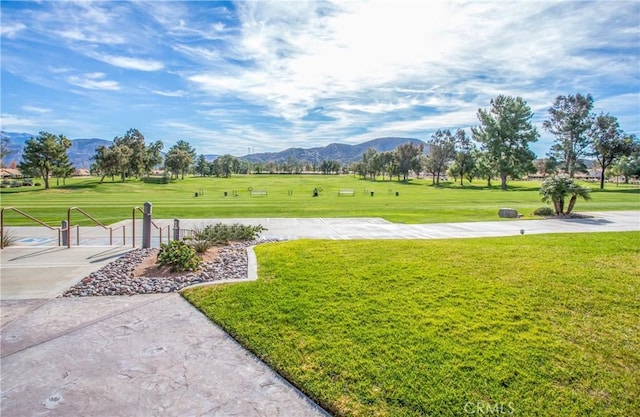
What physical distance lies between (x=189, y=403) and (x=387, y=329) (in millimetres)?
2573

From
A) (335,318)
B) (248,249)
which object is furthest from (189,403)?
(248,249)

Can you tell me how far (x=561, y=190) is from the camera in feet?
62.1

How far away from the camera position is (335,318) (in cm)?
527

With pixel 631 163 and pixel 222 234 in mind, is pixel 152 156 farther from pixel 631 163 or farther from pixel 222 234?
pixel 631 163

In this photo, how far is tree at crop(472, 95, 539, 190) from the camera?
62312 millimetres

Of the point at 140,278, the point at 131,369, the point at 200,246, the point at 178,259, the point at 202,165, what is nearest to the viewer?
the point at 131,369

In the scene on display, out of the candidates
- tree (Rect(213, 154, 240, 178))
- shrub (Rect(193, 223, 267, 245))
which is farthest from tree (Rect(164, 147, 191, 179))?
shrub (Rect(193, 223, 267, 245))

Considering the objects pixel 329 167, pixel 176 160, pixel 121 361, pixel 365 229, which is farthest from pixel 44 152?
pixel 329 167

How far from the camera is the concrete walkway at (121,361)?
3441mm

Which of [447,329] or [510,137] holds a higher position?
[510,137]

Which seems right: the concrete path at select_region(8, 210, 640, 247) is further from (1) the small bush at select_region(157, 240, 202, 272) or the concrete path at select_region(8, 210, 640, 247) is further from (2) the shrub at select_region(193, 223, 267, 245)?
(1) the small bush at select_region(157, 240, 202, 272)

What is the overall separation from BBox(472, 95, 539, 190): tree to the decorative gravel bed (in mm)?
62818

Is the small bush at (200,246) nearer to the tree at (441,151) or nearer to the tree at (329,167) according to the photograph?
the tree at (441,151)

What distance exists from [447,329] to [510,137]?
221 ft
